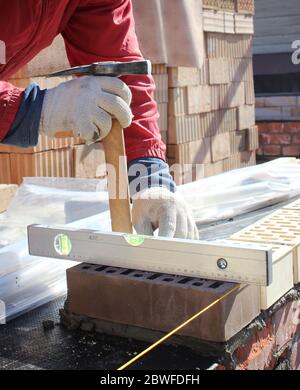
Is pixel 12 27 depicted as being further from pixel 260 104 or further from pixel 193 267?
pixel 260 104

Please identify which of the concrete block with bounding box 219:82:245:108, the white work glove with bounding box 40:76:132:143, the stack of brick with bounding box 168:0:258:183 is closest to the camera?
the white work glove with bounding box 40:76:132:143

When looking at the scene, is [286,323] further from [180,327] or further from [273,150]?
[273,150]

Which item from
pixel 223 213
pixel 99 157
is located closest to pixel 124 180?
pixel 223 213

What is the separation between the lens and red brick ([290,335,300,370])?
1922 millimetres

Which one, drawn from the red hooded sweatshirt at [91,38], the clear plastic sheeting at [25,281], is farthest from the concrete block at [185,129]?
the clear plastic sheeting at [25,281]

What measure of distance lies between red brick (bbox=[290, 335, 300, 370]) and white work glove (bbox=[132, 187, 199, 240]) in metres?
0.46

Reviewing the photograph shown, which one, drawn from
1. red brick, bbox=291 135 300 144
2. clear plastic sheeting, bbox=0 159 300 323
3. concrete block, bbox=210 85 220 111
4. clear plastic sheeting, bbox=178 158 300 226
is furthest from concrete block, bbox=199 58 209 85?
red brick, bbox=291 135 300 144

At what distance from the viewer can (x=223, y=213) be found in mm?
2863

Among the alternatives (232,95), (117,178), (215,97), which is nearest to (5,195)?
(117,178)

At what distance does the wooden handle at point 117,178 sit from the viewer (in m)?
1.76

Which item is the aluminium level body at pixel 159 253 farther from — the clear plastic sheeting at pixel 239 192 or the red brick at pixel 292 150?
the red brick at pixel 292 150

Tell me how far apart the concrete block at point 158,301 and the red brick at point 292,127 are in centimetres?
712

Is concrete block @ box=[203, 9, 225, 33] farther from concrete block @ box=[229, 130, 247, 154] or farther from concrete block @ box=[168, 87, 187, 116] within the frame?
concrete block @ box=[229, 130, 247, 154]

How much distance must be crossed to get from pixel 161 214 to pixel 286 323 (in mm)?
494
